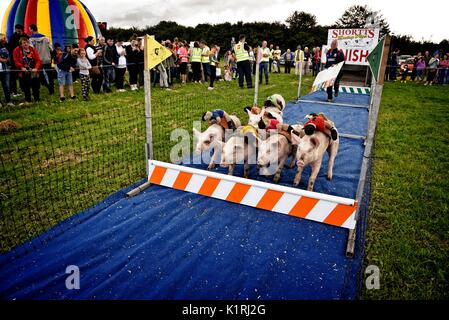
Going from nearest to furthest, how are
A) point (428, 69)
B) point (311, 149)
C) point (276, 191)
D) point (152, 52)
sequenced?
point (276, 191) < point (311, 149) < point (152, 52) < point (428, 69)

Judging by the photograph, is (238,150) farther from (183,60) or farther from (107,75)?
(183,60)

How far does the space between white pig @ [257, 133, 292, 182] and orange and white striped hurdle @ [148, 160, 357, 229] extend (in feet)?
1.75

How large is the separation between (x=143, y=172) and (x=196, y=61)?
474 inches

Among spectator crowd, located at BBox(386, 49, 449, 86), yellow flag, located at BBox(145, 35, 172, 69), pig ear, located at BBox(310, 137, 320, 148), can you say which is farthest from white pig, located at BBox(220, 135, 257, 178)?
spectator crowd, located at BBox(386, 49, 449, 86)

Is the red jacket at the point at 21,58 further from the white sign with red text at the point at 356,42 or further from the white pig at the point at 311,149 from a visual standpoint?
the white sign with red text at the point at 356,42

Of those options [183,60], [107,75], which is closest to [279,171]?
[107,75]

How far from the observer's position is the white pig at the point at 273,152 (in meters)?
4.54

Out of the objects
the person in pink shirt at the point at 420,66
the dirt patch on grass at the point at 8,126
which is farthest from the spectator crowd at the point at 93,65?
the dirt patch on grass at the point at 8,126

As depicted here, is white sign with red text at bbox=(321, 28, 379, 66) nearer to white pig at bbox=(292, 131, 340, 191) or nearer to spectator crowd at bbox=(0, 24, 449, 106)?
spectator crowd at bbox=(0, 24, 449, 106)

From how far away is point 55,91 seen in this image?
13.5 metres

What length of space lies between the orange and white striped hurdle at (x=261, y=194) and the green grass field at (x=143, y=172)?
0.56 metres

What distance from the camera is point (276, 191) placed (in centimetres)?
408

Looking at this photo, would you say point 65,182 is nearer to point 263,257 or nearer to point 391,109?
point 263,257

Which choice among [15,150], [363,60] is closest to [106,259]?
[15,150]
